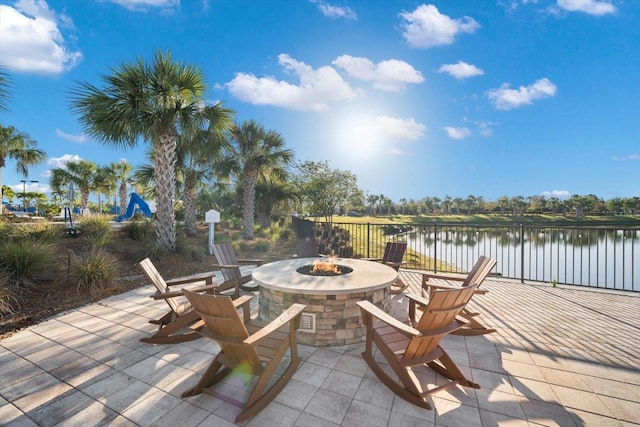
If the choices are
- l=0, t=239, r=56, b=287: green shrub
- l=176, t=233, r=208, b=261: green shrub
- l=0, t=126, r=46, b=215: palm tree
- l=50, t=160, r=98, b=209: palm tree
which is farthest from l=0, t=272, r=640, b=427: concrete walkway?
l=50, t=160, r=98, b=209: palm tree

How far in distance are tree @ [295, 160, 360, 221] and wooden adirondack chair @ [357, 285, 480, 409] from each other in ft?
22.6

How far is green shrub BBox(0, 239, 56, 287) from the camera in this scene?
439 cm

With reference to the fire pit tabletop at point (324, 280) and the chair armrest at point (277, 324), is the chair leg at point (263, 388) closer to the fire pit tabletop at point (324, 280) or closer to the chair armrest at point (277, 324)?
the chair armrest at point (277, 324)

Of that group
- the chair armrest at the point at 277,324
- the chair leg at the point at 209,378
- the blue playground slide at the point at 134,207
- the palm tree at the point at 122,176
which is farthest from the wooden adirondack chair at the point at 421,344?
the palm tree at the point at 122,176

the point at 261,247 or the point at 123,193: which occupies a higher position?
the point at 123,193

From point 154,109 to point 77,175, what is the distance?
1707cm

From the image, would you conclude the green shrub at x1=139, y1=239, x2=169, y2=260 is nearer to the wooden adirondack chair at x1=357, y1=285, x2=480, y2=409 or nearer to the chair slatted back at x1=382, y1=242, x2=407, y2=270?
the chair slatted back at x1=382, y1=242, x2=407, y2=270

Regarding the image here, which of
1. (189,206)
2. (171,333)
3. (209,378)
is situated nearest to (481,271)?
(209,378)

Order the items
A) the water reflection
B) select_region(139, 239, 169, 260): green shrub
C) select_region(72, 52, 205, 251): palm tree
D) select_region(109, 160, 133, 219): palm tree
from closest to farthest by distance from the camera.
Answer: the water reflection → select_region(72, 52, 205, 251): palm tree → select_region(139, 239, 169, 260): green shrub → select_region(109, 160, 133, 219): palm tree

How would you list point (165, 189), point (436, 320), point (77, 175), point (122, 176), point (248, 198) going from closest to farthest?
point (436, 320)
point (165, 189)
point (248, 198)
point (77, 175)
point (122, 176)

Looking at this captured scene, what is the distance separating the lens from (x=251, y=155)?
434 inches

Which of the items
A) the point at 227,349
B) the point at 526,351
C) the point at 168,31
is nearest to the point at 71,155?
the point at 168,31

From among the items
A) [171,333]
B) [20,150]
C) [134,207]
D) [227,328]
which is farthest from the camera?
[20,150]

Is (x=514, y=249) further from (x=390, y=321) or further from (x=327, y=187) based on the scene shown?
(x=390, y=321)
